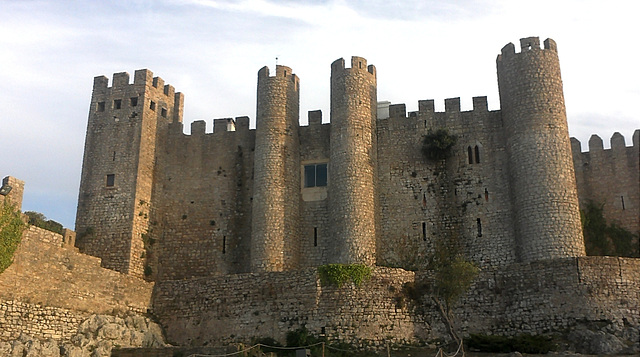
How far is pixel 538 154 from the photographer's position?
30156 millimetres

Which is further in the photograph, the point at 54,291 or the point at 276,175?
the point at 276,175

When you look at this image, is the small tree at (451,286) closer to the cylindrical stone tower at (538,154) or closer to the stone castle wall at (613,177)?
the cylindrical stone tower at (538,154)

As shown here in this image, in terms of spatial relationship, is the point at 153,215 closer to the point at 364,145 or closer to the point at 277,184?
the point at 277,184

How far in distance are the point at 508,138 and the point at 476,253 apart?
5.12 metres

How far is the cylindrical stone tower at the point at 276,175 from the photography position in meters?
31.4

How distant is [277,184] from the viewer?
3244cm

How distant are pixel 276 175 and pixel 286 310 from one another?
7513 mm

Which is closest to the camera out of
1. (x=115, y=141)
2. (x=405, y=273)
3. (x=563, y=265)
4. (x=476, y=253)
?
(x=563, y=265)

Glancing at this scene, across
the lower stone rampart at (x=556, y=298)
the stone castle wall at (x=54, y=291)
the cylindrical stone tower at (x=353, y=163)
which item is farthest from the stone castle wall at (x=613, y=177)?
the stone castle wall at (x=54, y=291)

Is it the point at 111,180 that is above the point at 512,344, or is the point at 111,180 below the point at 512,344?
above

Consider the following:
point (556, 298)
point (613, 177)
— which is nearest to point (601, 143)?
point (613, 177)

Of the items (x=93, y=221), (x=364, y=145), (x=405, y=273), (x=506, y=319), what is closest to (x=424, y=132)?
(x=364, y=145)

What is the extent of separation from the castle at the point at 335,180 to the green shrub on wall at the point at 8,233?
7.02 meters

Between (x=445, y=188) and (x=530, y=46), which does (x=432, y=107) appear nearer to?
(x=445, y=188)
